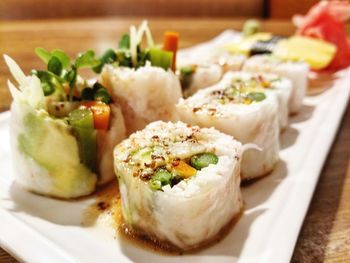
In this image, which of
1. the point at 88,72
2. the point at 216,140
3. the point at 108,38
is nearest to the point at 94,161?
the point at 216,140

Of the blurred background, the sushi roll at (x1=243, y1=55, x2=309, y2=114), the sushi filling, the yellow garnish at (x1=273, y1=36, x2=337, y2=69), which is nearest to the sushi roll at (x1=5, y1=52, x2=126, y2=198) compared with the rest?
the sushi filling

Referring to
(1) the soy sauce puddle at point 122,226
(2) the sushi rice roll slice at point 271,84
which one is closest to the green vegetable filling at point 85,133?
(1) the soy sauce puddle at point 122,226

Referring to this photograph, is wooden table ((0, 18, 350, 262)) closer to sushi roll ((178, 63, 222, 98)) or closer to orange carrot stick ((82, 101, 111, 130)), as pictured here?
orange carrot stick ((82, 101, 111, 130))

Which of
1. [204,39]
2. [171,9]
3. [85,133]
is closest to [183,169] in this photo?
[85,133]

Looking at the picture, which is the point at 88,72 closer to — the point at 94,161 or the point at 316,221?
the point at 94,161

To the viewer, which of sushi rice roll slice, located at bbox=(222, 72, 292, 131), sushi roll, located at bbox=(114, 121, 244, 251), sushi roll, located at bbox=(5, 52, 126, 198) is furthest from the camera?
sushi rice roll slice, located at bbox=(222, 72, 292, 131)

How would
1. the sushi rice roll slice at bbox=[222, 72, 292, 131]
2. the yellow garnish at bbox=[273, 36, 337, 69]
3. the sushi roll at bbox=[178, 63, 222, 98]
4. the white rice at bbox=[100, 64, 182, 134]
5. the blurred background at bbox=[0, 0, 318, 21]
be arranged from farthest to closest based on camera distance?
the blurred background at bbox=[0, 0, 318, 21] < the yellow garnish at bbox=[273, 36, 337, 69] < the sushi roll at bbox=[178, 63, 222, 98] < the sushi rice roll slice at bbox=[222, 72, 292, 131] < the white rice at bbox=[100, 64, 182, 134]

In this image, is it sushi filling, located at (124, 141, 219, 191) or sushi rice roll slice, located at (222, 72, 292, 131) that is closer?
sushi filling, located at (124, 141, 219, 191)
